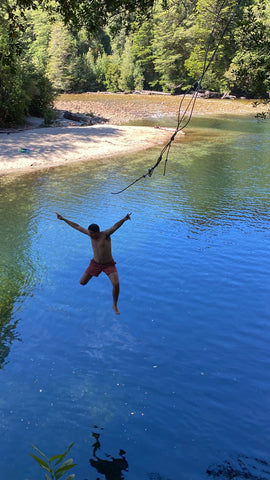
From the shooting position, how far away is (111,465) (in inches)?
266

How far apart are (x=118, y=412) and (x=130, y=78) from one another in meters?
99.2

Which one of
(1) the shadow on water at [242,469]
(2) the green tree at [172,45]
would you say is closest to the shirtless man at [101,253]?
(1) the shadow on water at [242,469]

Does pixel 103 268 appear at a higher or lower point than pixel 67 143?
lower

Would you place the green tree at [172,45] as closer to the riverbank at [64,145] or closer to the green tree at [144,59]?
the green tree at [144,59]

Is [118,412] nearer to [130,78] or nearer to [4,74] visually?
[4,74]

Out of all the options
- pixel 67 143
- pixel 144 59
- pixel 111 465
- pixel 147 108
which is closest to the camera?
pixel 111 465

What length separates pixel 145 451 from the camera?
22.9 ft

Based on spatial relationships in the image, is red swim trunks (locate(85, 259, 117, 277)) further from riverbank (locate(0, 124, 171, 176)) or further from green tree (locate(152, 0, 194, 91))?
green tree (locate(152, 0, 194, 91))

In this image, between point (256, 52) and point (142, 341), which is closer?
point (142, 341)

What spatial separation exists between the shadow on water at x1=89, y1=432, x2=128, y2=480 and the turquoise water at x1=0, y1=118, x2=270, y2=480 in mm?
23

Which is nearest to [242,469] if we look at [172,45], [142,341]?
[142,341]

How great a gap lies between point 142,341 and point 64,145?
25.3m

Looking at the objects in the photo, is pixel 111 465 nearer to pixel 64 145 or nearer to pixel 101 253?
pixel 101 253

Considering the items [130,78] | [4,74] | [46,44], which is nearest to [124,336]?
[4,74]
